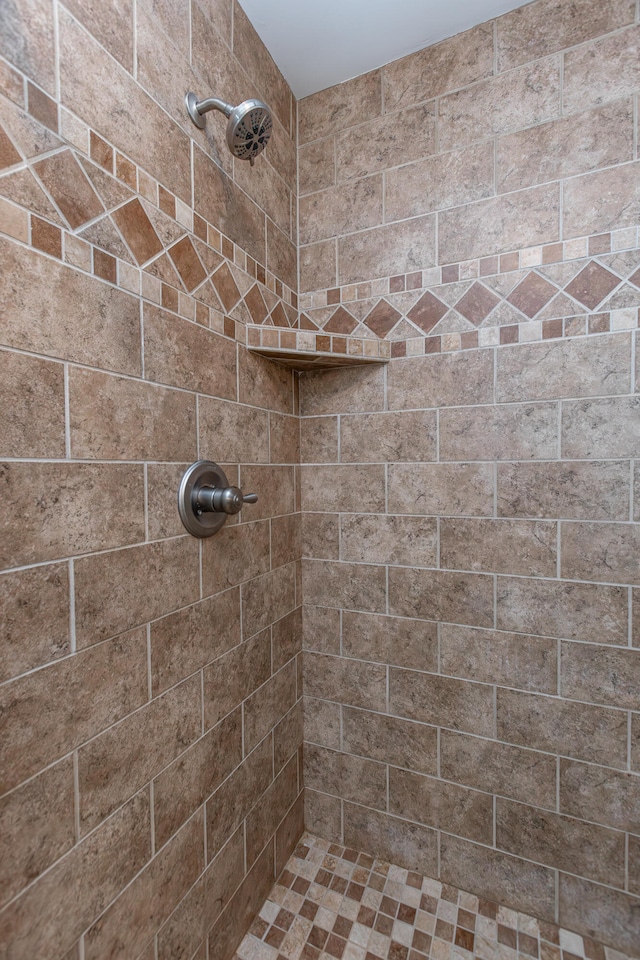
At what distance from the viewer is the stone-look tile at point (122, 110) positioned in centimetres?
67

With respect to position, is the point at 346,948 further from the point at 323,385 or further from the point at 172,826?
the point at 323,385

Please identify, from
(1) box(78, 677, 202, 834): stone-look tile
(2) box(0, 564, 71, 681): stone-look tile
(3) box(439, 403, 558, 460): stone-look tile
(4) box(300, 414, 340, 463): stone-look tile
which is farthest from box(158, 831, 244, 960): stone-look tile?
(3) box(439, 403, 558, 460): stone-look tile

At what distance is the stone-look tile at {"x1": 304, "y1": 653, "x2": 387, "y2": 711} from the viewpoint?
1312 millimetres

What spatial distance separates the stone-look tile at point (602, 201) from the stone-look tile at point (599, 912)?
66.1 inches

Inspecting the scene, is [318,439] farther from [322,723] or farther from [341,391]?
[322,723]

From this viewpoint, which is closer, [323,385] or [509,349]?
[509,349]

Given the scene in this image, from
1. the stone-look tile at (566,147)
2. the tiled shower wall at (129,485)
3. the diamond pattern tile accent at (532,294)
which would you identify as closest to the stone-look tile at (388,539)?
the tiled shower wall at (129,485)

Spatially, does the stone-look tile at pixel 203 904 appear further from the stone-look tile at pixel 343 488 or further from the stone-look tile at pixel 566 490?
the stone-look tile at pixel 566 490

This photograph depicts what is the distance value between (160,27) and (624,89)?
3.55 feet

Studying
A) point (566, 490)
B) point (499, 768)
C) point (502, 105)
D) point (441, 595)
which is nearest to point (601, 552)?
point (566, 490)

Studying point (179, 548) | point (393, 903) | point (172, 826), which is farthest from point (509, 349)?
point (393, 903)

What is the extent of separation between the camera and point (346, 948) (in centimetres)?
106

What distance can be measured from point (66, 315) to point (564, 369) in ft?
3.67

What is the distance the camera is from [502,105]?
113cm
